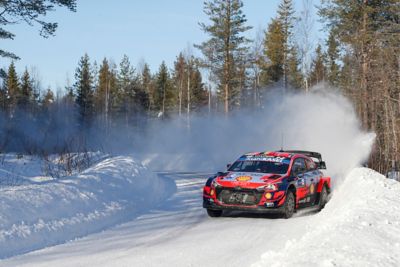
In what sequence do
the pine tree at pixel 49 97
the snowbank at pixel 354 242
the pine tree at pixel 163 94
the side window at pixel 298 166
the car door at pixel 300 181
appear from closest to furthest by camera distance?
the snowbank at pixel 354 242 → the car door at pixel 300 181 → the side window at pixel 298 166 → the pine tree at pixel 163 94 → the pine tree at pixel 49 97

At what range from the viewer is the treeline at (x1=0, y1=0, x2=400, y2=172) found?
93.0 ft

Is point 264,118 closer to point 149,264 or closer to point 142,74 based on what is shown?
point 149,264

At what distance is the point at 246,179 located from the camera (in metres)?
11.5

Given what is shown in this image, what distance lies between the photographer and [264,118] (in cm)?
4188

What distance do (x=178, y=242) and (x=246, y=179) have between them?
3.21m

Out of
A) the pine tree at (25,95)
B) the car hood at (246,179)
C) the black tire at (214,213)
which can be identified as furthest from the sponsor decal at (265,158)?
the pine tree at (25,95)

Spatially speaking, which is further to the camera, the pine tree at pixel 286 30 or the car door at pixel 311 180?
the pine tree at pixel 286 30

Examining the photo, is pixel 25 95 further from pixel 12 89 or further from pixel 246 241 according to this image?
pixel 246 241

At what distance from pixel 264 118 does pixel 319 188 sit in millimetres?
28677

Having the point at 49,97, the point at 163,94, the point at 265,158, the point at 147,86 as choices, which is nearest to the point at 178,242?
the point at 265,158

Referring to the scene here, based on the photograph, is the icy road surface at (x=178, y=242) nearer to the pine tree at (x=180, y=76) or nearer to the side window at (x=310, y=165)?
the side window at (x=310, y=165)

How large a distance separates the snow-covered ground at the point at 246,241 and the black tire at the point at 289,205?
0.18 m

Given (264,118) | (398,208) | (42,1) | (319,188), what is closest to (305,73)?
(264,118)

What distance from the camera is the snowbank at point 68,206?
335 inches
